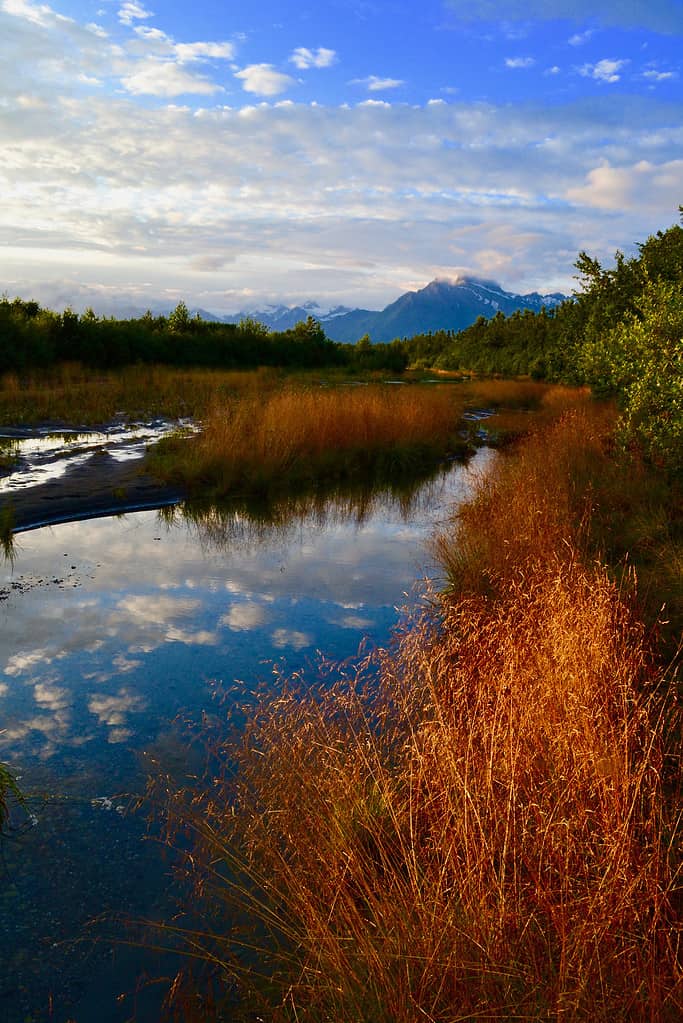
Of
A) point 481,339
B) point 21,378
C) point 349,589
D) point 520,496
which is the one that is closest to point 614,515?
point 520,496

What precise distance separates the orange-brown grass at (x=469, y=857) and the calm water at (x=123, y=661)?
1.47 ft

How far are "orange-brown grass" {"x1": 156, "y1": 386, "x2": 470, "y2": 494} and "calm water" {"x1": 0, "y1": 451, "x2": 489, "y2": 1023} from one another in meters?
1.83

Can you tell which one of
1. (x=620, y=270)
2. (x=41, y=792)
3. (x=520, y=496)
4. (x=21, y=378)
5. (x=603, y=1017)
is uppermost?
(x=620, y=270)

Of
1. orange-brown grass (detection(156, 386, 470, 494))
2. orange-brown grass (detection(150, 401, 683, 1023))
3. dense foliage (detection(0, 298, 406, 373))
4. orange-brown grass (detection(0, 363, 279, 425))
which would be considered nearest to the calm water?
orange-brown grass (detection(150, 401, 683, 1023))

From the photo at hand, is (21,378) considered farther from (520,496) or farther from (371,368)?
(371,368)

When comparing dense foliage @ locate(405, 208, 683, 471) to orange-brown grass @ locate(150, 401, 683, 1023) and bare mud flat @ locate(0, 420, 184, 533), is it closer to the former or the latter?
orange-brown grass @ locate(150, 401, 683, 1023)

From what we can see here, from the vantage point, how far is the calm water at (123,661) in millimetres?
3545

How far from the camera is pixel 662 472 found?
11125mm

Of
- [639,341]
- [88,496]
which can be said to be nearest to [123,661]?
[88,496]

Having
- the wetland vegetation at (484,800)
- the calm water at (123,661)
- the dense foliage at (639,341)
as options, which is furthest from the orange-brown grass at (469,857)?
the dense foliage at (639,341)

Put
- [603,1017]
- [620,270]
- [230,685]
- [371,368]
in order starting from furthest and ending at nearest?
[371,368] < [620,270] < [230,685] < [603,1017]

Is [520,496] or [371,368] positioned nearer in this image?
[520,496]

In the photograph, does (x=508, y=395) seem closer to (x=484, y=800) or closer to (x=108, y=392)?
(x=108, y=392)

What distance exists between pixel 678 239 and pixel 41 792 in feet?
70.4
